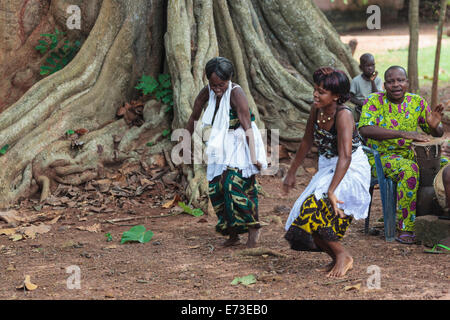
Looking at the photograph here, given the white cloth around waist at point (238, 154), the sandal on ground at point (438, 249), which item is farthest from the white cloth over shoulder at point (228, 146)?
the sandal on ground at point (438, 249)

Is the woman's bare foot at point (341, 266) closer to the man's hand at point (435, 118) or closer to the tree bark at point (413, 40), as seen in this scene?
the man's hand at point (435, 118)

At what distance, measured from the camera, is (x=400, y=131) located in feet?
18.5

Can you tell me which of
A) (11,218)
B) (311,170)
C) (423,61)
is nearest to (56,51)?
(11,218)

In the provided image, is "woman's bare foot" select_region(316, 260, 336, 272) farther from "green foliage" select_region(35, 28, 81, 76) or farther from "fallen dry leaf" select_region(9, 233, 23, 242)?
"green foliage" select_region(35, 28, 81, 76)

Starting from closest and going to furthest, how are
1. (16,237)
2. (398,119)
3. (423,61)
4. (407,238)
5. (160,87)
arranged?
(407,238)
(398,119)
(16,237)
(160,87)
(423,61)

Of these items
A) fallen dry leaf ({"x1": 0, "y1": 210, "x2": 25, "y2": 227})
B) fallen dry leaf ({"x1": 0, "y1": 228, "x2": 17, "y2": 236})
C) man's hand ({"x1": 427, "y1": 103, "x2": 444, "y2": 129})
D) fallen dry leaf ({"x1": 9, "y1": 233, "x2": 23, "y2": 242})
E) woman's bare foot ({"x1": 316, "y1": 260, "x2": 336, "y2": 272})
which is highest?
man's hand ({"x1": 427, "y1": 103, "x2": 444, "y2": 129})

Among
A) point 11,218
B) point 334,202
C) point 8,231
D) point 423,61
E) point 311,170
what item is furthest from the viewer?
point 423,61

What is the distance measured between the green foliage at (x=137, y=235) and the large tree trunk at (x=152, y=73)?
1009mm

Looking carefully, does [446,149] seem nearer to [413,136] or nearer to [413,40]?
[413,136]

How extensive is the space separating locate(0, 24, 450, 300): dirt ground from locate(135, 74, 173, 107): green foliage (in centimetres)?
172

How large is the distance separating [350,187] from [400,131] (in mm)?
1303

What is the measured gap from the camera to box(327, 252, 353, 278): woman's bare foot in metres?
4.61

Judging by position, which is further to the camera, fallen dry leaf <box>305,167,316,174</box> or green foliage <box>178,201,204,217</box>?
fallen dry leaf <box>305,167,316,174</box>

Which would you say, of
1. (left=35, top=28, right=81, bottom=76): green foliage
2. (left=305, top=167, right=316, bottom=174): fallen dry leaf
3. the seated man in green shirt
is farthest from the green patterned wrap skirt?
(left=35, top=28, right=81, bottom=76): green foliage
